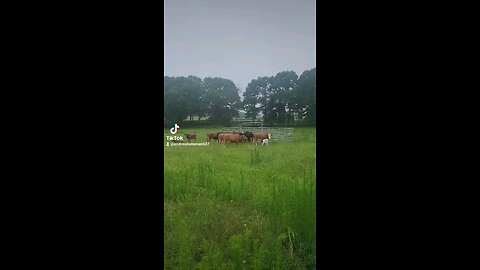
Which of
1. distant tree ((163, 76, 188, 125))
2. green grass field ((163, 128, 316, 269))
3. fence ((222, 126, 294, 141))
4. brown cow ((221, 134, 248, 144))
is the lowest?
green grass field ((163, 128, 316, 269))

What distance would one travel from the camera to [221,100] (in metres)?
1.51

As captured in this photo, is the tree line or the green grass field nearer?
the green grass field

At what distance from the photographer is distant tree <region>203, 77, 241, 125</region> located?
1476mm

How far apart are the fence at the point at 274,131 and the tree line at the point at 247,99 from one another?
1.1 inches

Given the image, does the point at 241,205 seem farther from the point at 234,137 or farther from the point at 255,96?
the point at 255,96

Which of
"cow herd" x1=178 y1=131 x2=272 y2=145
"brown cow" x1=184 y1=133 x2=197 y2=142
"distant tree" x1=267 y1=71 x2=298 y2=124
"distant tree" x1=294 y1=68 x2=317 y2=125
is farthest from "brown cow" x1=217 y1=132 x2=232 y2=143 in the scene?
"distant tree" x1=294 y1=68 x2=317 y2=125

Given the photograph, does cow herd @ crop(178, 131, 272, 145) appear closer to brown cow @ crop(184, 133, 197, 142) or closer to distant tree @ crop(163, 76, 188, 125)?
brown cow @ crop(184, 133, 197, 142)

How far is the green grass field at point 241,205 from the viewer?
1.28 metres

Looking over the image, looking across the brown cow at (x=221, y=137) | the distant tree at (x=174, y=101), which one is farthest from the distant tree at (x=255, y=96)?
the distant tree at (x=174, y=101)

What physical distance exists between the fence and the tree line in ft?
0.09
